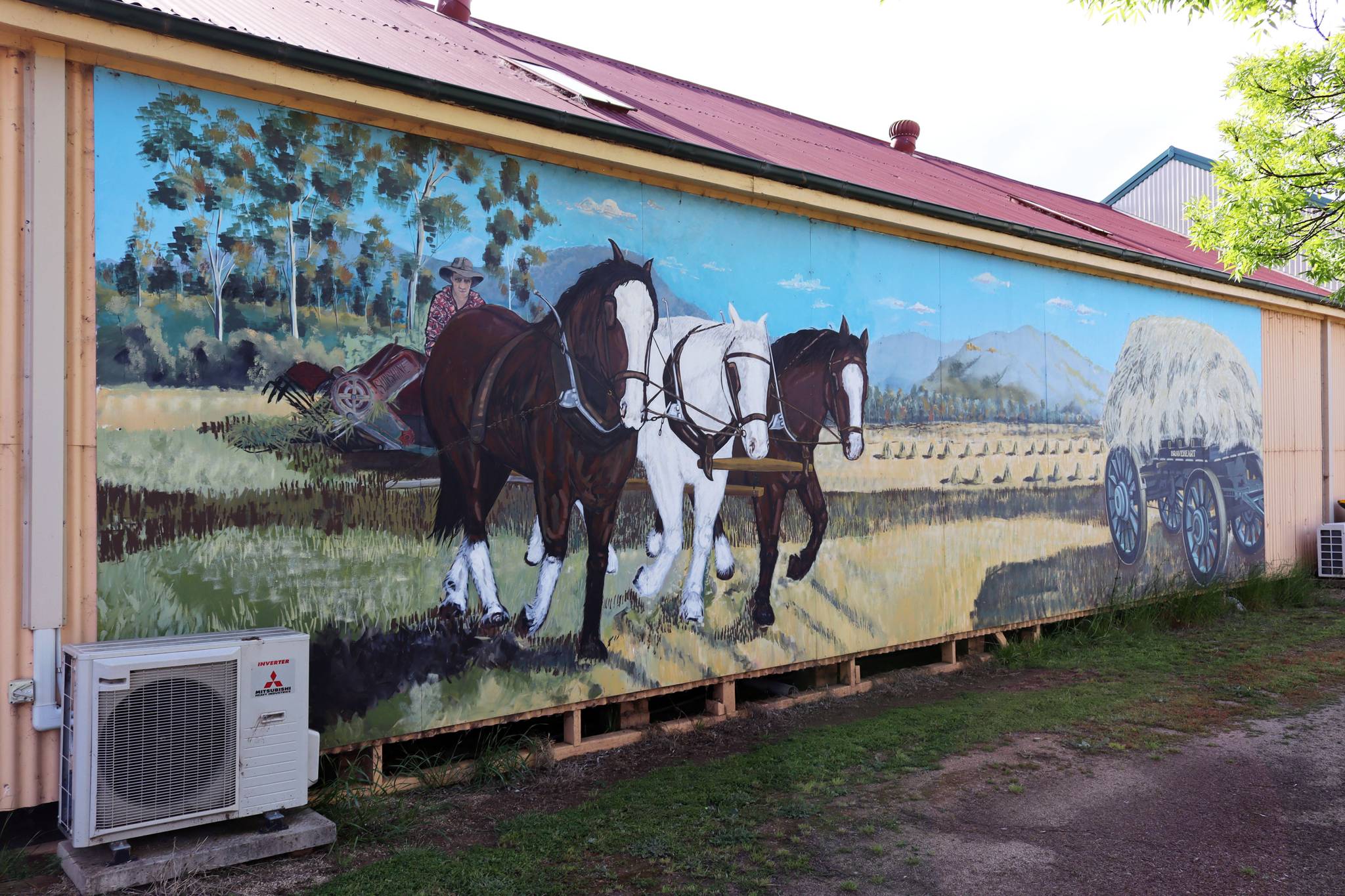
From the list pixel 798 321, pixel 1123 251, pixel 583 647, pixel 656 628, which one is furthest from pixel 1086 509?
pixel 583 647

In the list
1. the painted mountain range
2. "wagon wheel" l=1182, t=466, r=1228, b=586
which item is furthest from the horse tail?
"wagon wheel" l=1182, t=466, r=1228, b=586

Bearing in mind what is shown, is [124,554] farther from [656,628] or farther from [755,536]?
[755,536]

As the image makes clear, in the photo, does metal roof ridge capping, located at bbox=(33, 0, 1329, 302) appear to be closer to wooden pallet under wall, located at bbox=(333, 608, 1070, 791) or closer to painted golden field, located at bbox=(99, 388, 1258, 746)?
painted golden field, located at bbox=(99, 388, 1258, 746)

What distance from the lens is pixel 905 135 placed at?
1454 cm

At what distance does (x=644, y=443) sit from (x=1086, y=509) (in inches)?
251

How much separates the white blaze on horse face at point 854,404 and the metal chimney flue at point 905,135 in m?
7.53

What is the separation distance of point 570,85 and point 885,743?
549 cm

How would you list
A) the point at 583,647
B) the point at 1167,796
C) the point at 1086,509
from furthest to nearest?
the point at 1086,509
the point at 583,647
the point at 1167,796

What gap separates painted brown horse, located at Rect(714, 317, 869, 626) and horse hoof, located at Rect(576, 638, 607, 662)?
1.18 meters

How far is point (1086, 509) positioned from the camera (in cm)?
1074

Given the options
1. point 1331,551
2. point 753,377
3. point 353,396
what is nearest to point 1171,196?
point 1331,551

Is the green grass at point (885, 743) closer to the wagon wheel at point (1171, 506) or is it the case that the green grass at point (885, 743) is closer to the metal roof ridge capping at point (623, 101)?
the wagon wheel at point (1171, 506)

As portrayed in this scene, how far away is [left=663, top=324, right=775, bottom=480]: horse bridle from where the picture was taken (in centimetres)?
697

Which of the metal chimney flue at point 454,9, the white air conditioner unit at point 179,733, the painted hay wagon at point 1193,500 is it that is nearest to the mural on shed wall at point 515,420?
the white air conditioner unit at point 179,733
